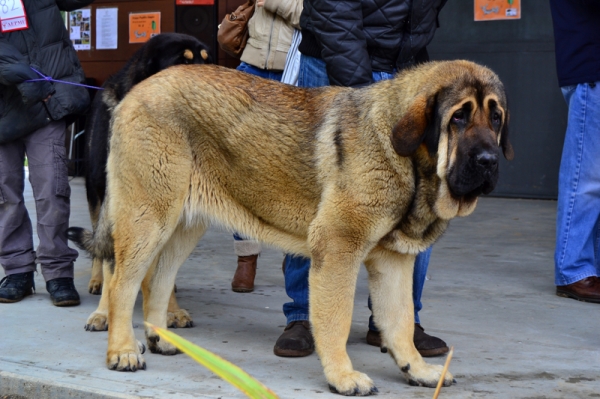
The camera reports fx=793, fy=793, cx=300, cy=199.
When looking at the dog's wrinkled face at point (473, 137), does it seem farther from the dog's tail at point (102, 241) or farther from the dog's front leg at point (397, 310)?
the dog's tail at point (102, 241)

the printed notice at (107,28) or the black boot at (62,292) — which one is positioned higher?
the printed notice at (107,28)

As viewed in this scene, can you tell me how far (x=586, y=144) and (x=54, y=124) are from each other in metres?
3.80

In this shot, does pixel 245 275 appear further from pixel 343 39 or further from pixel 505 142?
pixel 505 142

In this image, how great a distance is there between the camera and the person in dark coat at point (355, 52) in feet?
13.9

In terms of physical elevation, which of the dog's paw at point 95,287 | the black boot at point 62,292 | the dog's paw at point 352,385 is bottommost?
the dog's paw at point 95,287

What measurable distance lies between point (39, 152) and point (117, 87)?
73cm

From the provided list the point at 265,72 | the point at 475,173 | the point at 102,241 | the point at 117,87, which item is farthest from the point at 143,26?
the point at 475,173

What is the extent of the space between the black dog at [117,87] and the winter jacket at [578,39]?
2.61 m

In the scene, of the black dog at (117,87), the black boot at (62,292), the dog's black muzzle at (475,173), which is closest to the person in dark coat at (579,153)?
the dog's black muzzle at (475,173)

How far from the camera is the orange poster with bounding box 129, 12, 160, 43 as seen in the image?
40.6 feet

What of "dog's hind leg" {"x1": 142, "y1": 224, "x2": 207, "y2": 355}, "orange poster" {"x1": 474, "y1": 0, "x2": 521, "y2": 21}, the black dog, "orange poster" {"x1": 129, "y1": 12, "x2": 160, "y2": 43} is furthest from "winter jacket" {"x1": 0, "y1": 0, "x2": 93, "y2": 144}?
"orange poster" {"x1": 129, "y1": 12, "x2": 160, "y2": 43}

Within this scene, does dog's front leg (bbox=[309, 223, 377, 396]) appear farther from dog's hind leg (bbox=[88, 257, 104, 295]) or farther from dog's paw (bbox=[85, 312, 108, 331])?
dog's hind leg (bbox=[88, 257, 104, 295])

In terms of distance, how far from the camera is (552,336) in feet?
15.6

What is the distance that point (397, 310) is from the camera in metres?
3.99
